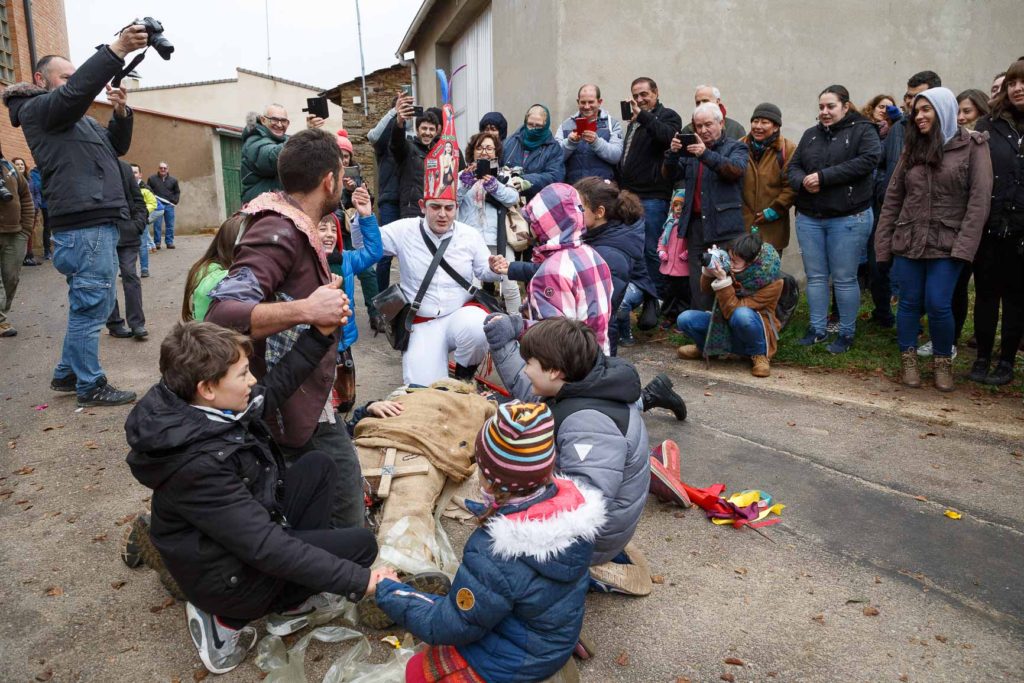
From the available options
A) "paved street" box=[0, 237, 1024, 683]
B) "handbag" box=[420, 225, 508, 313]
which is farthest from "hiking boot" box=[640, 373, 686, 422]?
"handbag" box=[420, 225, 508, 313]

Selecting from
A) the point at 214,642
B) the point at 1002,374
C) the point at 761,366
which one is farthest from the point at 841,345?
the point at 214,642

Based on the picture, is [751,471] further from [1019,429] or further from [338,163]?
[338,163]

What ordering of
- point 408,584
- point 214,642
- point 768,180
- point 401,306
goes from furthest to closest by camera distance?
point 768,180 < point 401,306 < point 408,584 < point 214,642

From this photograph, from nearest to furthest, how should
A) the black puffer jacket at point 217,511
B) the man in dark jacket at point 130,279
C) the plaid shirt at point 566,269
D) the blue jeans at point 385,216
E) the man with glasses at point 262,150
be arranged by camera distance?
the black puffer jacket at point 217,511 → the plaid shirt at point 566,269 → the man with glasses at point 262,150 → the man in dark jacket at point 130,279 → the blue jeans at point 385,216

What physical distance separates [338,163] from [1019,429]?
14.7ft

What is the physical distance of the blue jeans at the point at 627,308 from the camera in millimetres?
6570

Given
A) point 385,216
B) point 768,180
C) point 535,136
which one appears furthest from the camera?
point 385,216

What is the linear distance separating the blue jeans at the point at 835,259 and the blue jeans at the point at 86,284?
568 cm

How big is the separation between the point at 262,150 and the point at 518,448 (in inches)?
173

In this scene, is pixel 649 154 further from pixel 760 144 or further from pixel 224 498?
pixel 224 498

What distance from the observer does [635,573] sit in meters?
3.03

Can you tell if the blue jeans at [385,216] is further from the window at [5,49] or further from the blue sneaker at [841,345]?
the window at [5,49]

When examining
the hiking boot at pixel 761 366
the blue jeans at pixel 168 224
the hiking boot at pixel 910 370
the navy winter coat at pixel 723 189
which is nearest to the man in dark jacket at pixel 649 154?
the navy winter coat at pixel 723 189

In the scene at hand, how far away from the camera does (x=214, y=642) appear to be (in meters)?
2.56
